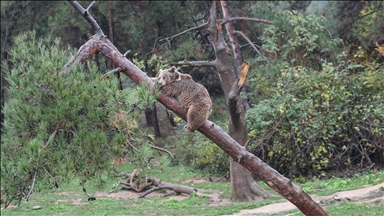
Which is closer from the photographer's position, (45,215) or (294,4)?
(45,215)

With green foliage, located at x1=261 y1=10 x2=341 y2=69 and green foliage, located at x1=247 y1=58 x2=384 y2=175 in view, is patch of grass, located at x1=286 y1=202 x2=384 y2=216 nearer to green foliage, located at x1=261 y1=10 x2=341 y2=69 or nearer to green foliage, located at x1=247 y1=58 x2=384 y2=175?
green foliage, located at x1=247 y1=58 x2=384 y2=175

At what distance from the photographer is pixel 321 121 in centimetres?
1581

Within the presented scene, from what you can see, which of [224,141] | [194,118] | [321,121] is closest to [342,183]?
[321,121]

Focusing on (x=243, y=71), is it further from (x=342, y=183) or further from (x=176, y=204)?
(x=342, y=183)

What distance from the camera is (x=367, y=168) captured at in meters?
15.1

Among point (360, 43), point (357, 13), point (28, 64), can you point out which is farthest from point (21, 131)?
point (357, 13)

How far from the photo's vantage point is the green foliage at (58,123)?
6219 mm

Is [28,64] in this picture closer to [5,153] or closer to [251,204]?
[5,153]

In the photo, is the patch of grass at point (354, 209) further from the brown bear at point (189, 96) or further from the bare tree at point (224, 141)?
the brown bear at point (189, 96)

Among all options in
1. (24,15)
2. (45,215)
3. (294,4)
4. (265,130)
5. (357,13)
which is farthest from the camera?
(294,4)

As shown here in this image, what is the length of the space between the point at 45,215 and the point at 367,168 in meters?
8.96

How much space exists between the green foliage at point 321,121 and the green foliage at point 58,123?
32.8ft

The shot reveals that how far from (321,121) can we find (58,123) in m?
10.9

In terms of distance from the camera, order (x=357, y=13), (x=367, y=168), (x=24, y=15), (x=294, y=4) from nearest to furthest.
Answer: (x=367, y=168) → (x=357, y=13) → (x=24, y=15) → (x=294, y=4)
